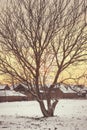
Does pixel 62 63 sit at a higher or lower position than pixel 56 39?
lower

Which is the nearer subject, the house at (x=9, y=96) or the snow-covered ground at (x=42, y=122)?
the snow-covered ground at (x=42, y=122)

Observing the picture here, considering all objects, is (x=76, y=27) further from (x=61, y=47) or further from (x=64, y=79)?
(x=64, y=79)

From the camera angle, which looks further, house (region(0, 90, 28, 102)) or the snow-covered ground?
house (region(0, 90, 28, 102))

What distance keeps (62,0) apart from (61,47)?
10.8 ft

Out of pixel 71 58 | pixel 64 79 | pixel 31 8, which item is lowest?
pixel 64 79

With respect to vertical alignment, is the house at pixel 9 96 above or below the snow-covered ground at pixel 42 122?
below

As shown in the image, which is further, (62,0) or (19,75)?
(19,75)

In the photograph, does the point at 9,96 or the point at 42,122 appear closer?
the point at 42,122

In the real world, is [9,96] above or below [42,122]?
below

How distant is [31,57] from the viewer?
72.5ft

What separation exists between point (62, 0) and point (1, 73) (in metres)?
6.50

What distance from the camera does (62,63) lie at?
70.4 feet

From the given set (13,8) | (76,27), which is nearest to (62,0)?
(76,27)

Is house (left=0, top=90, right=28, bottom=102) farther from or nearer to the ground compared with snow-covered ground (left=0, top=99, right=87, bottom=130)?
nearer to the ground
